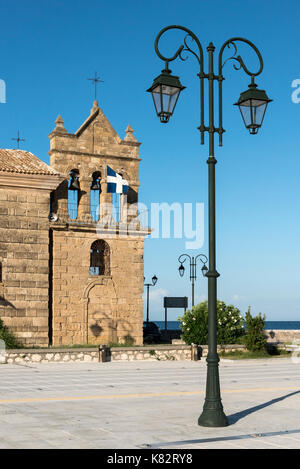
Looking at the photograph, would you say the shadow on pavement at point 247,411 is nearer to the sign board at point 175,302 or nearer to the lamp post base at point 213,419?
the lamp post base at point 213,419

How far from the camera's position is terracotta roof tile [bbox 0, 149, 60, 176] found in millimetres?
32906

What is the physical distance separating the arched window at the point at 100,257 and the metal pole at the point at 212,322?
24.5m

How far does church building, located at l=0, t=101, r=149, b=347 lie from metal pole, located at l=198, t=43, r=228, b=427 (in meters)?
22.1

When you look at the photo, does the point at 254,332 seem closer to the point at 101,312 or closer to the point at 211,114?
the point at 101,312

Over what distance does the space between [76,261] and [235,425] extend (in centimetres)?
2402

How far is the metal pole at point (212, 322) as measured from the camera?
A: 11.1 meters

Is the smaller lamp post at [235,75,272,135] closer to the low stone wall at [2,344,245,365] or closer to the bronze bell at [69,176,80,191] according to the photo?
the low stone wall at [2,344,245,365]

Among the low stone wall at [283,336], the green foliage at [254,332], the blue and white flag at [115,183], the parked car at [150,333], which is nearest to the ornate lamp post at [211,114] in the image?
the green foliage at [254,332]

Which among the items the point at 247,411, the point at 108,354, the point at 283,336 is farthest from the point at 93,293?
the point at 247,411

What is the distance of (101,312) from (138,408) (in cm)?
2160

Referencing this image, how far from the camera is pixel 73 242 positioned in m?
34.7

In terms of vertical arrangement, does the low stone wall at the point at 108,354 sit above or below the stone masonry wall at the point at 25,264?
below

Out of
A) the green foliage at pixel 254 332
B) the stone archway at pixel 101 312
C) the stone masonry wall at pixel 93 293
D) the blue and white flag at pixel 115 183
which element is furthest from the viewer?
the blue and white flag at pixel 115 183
